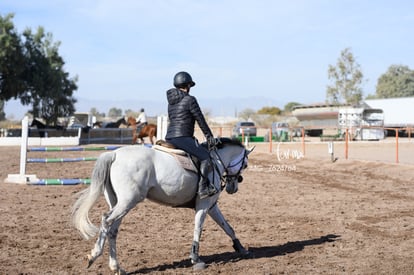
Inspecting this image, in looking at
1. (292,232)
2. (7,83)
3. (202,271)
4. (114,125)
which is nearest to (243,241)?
(292,232)

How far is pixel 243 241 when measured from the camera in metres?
7.36

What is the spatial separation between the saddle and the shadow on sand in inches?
45.1

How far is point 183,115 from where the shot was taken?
6.02 meters

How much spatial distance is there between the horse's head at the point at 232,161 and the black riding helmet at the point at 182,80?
3.06ft

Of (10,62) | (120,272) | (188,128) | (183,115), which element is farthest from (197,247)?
(10,62)

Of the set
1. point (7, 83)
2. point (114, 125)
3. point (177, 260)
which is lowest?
point (177, 260)

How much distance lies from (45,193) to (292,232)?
6.11 metres

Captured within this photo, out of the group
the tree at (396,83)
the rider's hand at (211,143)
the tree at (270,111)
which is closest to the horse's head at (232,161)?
the rider's hand at (211,143)

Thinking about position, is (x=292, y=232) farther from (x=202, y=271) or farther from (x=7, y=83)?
(x=7, y=83)

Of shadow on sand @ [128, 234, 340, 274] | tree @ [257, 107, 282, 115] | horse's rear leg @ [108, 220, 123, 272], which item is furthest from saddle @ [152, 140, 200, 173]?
tree @ [257, 107, 282, 115]

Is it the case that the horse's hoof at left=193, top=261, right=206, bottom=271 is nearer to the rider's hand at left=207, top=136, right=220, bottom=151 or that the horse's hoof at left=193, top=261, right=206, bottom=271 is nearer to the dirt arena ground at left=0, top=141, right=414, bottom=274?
the dirt arena ground at left=0, top=141, right=414, bottom=274

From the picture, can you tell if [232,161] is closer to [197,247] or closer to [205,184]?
[205,184]

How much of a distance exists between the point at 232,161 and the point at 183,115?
43.3 inches

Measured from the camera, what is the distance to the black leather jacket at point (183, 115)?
5.99 meters
